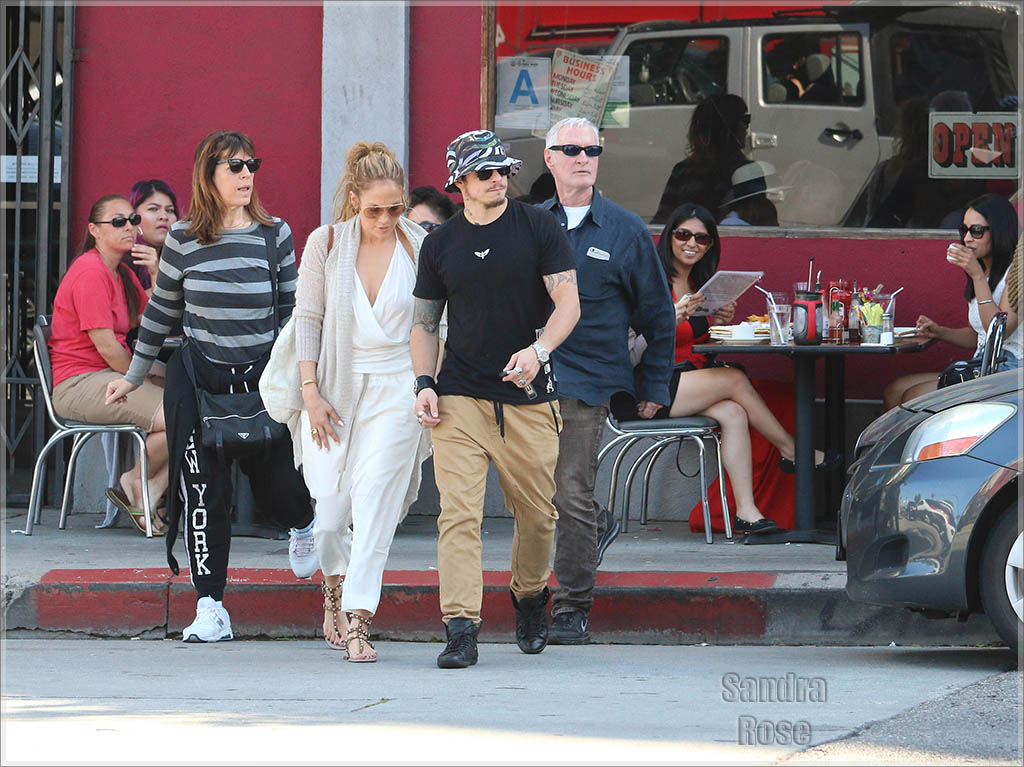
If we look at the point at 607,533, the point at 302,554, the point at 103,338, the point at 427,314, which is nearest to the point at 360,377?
the point at 427,314

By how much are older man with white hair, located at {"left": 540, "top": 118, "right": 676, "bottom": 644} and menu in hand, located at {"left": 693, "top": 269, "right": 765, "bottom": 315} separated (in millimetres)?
1593

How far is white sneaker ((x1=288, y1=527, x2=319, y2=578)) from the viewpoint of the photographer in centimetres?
711

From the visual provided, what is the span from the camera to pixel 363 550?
6297mm

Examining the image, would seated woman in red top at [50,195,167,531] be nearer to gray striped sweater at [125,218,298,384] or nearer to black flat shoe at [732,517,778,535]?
gray striped sweater at [125,218,298,384]

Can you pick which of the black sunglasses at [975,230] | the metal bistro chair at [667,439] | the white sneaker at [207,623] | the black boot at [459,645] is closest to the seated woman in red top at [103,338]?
the white sneaker at [207,623]

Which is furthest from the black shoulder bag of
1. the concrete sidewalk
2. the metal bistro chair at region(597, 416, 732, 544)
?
the metal bistro chair at region(597, 416, 732, 544)

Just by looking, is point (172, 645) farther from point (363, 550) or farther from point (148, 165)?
point (148, 165)

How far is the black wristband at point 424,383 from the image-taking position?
6254 millimetres

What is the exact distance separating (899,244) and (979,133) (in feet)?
2.53

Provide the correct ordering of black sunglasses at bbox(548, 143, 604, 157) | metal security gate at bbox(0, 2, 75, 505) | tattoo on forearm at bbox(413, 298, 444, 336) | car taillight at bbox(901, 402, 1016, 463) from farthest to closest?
metal security gate at bbox(0, 2, 75, 505) < black sunglasses at bbox(548, 143, 604, 157) < tattoo on forearm at bbox(413, 298, 444, 336) < car taillight at bbox(901, 402, 1016, 463)

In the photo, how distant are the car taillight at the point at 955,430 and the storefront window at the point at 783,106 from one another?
334 centimetres

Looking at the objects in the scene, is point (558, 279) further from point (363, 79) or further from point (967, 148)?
point (967, 148)

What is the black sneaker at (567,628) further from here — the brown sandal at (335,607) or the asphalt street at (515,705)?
the brown sandal at (335,607)

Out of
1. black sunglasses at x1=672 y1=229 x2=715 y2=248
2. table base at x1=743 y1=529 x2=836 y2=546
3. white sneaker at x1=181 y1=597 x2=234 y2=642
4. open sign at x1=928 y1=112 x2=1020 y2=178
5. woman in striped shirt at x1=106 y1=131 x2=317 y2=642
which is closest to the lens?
woman in striped shirt at x1=106 y1=131 x2=317 y2=642
